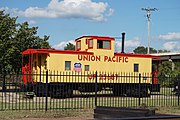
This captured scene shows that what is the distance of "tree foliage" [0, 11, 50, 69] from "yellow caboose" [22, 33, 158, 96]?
3843mm

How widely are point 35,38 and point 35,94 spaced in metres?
13.0

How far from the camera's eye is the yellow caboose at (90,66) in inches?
974

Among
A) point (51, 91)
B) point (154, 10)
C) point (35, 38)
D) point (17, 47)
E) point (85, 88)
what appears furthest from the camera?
point (154, 10)

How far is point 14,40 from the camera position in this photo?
32.8 metres

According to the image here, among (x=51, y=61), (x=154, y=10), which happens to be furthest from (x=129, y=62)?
(x=154, y=10)

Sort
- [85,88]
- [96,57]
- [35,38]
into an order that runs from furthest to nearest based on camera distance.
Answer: [35,38]
[96,57]
[85,88]

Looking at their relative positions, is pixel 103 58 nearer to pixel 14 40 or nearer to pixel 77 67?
pixel 77 67

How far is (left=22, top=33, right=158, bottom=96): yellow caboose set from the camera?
974 inches

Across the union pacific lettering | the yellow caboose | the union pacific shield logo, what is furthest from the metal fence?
the union pacific lettering

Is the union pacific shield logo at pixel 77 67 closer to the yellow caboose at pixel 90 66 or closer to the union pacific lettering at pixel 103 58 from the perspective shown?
the yellow caboose at pixel 90 66

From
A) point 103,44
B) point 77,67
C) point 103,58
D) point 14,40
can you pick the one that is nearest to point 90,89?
point 77,67

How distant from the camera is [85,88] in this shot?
24609 mm

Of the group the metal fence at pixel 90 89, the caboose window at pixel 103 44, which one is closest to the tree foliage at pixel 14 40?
the metal fence at pixel 90 89

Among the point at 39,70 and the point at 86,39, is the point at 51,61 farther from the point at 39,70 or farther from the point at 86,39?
the point at 86,39
